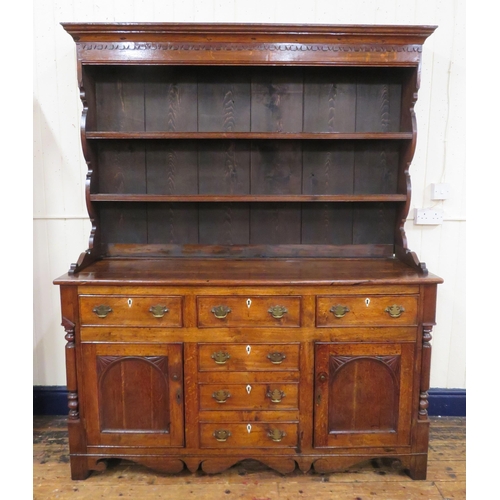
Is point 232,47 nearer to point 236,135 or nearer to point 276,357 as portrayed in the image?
point 236,135

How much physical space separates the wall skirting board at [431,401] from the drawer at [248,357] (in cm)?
112

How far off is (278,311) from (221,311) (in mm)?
251

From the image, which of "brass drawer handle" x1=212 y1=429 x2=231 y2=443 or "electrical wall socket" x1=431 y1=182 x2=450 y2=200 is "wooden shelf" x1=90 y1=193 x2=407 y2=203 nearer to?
"electrical wall socket" x1=431 y1=182 x2=450 y2=200

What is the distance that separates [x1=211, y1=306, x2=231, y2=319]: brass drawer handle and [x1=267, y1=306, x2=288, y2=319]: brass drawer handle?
19cm

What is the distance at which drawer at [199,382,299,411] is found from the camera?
188 cm

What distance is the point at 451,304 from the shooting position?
7.93 ft

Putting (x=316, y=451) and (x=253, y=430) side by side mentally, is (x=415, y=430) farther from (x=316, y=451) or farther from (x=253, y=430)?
(x=253, y=430)

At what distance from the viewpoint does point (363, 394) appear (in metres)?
1.91

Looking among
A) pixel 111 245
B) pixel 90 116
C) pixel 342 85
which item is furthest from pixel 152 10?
pixel 111 245

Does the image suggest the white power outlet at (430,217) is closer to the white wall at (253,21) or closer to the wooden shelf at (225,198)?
the white wall at (253,21)

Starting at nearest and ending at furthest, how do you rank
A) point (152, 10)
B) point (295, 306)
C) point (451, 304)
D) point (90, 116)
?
point (295, 306)
point (90, 116)
point (152, 10)
point (451, 304)

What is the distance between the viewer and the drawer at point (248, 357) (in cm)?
185

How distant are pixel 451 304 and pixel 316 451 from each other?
3.84 feet

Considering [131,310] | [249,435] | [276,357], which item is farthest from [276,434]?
[131,310]
